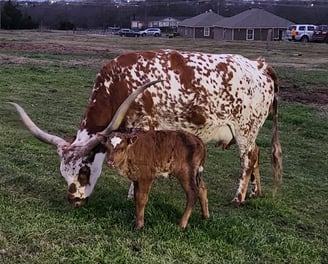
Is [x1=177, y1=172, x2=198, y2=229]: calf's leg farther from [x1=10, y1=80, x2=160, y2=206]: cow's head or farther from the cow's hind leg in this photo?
the cow's hind leg

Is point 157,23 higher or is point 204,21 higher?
point 204,21

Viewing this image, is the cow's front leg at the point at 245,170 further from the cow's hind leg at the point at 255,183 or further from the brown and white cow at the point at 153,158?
the brown and white cow at the point at 153,158

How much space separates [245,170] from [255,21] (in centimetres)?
7521

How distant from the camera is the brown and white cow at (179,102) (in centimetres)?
593

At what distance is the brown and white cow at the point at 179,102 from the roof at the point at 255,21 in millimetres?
72934

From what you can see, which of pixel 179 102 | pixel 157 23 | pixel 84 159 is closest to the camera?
pixel 84 159

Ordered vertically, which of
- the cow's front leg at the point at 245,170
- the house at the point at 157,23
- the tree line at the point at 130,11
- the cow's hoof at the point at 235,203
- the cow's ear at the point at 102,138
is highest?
the cow's ear at the point at 102,138

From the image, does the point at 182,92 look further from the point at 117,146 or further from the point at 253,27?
the point at 253,27

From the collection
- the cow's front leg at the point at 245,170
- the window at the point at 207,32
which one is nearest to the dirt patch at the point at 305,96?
the cow's front leg at the point at 245,170

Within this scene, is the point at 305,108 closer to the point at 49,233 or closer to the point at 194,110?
the point at 194,110

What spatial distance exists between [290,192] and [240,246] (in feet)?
8.48

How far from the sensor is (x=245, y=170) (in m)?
7.16

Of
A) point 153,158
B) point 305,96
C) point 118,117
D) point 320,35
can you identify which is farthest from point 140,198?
point 320,35

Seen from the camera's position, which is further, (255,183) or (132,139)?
(255,183)
